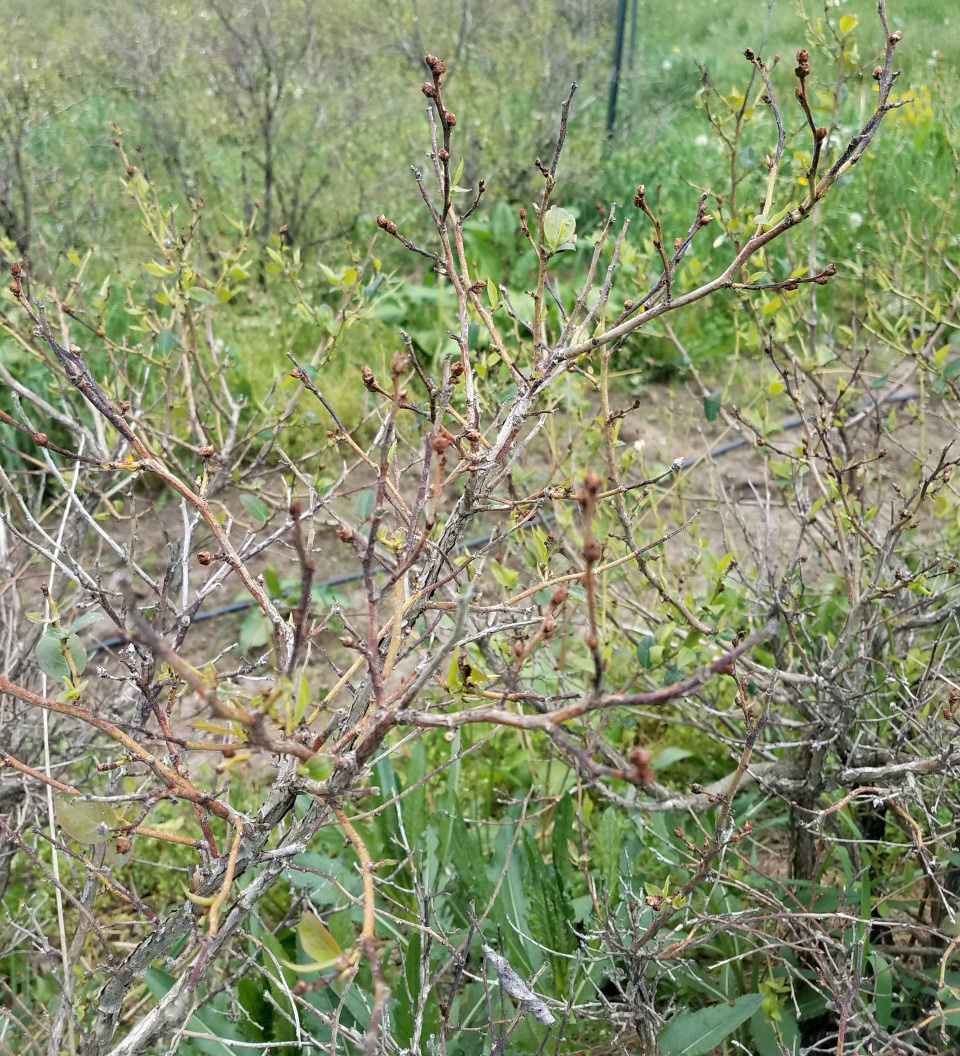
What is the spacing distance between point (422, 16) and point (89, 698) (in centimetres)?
794

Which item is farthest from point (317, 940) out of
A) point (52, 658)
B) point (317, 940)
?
point (52, 658)

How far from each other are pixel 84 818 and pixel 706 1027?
111cm

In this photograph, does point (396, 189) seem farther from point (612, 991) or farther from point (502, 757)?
point (612, 991)

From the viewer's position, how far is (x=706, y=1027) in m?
1.54

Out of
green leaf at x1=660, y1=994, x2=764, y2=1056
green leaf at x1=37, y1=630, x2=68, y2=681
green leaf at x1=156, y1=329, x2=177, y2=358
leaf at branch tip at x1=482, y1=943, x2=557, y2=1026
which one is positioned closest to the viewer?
leaf at branch tip at x1=482, y1=943, x2=557, y2=1026

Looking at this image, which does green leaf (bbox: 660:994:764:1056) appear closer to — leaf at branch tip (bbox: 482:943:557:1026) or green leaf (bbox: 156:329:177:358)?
leaf at branch tip (bbox: 482:943:557:1026)

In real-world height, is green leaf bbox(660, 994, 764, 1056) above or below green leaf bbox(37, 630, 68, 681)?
below

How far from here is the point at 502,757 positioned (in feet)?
8.57

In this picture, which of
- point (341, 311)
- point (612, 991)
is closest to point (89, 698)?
point (341, 311)

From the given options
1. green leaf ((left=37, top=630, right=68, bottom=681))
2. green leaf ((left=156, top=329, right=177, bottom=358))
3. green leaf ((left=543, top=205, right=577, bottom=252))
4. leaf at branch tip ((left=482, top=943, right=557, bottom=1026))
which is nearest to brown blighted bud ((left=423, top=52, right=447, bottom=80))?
green leaf ((left=543, top=205, right=577, bottom=252))

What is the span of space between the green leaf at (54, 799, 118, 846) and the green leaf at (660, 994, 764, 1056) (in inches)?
41.7

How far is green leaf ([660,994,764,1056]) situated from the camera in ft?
5.01

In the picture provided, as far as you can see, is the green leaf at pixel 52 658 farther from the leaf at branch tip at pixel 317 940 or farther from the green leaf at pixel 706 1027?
the green leaf at pixel 706 1027

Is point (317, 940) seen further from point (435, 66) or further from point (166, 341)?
point (166, 341)
